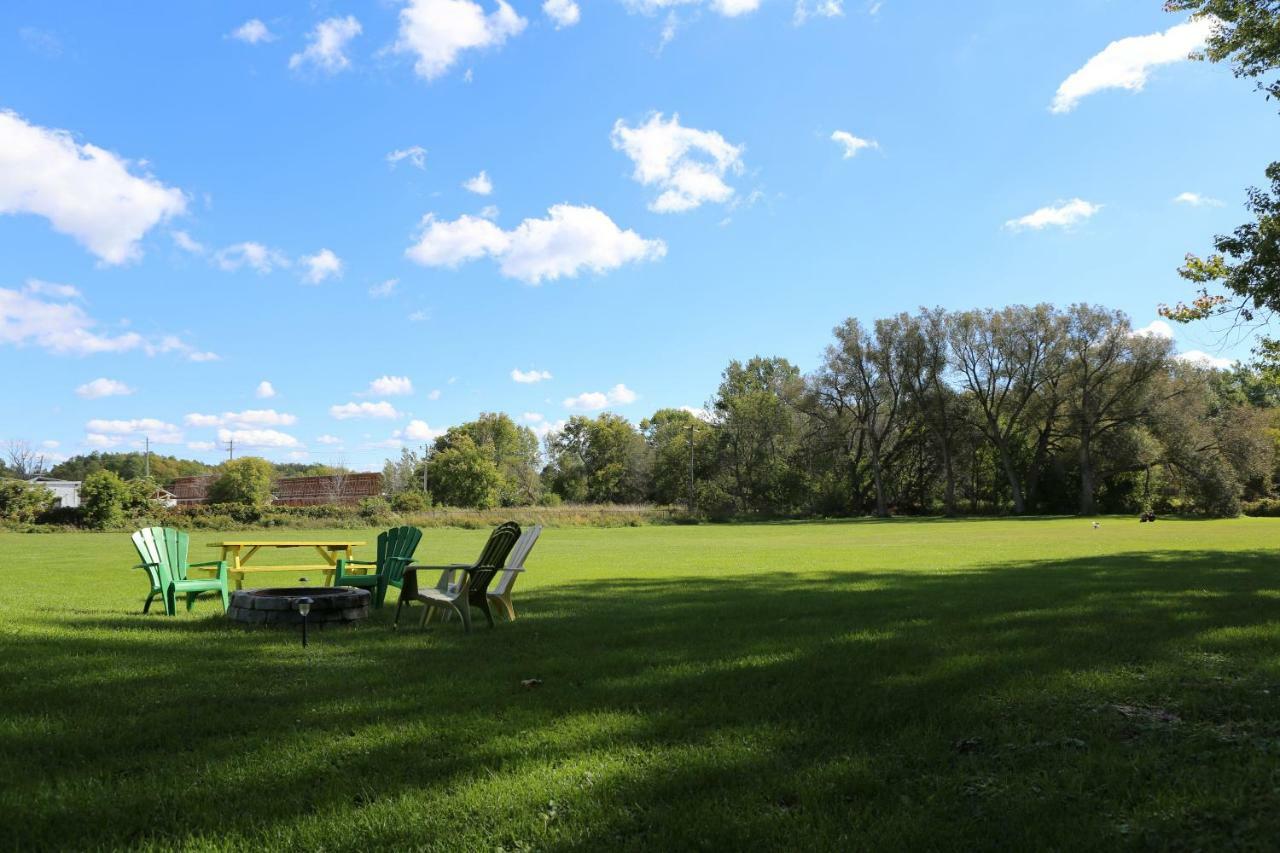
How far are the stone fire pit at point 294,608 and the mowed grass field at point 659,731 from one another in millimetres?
285

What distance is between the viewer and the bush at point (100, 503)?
3662cm

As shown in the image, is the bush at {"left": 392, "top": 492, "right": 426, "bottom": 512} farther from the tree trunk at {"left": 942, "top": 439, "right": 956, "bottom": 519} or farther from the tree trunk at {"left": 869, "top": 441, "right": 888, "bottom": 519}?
the tree trunk at {"left": 942, "top": 439, "right": 956, "bottom": 519}

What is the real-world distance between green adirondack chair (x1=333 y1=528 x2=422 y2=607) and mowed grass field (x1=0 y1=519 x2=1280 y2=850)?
201 centimetres

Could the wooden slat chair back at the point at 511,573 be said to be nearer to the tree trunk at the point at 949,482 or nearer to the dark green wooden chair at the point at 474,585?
the dark green wooden chair at the point at 474,585

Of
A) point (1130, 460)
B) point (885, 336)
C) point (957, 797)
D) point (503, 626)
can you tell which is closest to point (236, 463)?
point (885, 336)

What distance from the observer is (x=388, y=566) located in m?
10.9

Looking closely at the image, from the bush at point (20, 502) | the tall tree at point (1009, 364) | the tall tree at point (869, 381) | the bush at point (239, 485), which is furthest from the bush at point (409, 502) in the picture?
the tall tree at point (1009, 364)

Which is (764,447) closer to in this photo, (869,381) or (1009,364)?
(869,381)

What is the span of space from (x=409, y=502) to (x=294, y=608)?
4580cm

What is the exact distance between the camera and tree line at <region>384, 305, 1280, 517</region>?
51.5m

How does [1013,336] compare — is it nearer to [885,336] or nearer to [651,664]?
[885,336]

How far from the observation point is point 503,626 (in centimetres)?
835

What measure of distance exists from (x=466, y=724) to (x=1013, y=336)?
60.3 m

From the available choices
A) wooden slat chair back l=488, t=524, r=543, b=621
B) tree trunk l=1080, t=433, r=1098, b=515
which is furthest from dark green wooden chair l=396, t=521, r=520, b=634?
tree trunk l=1080, t=433, r=1098, b=515
